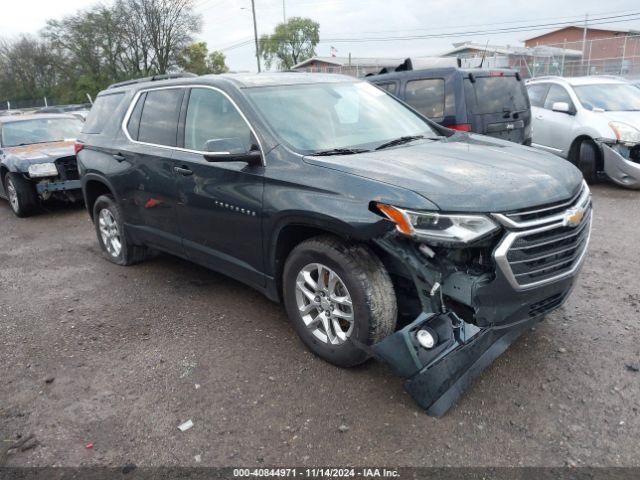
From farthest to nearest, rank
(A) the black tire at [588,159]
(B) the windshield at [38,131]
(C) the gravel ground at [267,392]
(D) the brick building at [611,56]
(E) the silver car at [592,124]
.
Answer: (D) the brick building at [611,56] < (B) the windshield at [38,131] < (A) the black tire at [588,159] < (E) the silver car at [592,124] < (C) the gravel ground at [267,392]

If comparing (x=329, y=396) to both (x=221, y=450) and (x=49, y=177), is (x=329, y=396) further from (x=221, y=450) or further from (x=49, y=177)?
(x=49, y=177)

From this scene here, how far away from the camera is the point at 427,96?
7.59 m

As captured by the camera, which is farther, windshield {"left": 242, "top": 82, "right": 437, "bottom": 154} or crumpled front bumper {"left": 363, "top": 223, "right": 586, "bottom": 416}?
windshield {"left": 242, "top": 82, "right": 437, "bottom": 154}

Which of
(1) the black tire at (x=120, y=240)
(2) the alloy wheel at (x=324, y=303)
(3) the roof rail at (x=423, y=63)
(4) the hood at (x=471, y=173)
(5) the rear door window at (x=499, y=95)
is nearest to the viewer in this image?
(4) the hood at (x=471, y=173)

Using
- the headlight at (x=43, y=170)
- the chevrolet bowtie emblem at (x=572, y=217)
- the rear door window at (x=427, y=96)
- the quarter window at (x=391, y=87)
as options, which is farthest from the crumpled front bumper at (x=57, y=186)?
the chevrolet bowtie emblem at (x=572, y=217)

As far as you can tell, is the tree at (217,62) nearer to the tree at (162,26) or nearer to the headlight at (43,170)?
the tree at (162,26)

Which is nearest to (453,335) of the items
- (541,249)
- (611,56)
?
(541,249)

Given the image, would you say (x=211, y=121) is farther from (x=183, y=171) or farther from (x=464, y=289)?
(x=464, y=289)

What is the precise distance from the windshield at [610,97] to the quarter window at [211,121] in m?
6.96

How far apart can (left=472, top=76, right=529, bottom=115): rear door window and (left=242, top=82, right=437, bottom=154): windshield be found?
3.35 meters

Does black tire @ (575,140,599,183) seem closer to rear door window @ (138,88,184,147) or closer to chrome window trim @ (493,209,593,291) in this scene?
chrome window trim @ (493,209,593,291)

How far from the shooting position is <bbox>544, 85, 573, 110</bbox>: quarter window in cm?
909

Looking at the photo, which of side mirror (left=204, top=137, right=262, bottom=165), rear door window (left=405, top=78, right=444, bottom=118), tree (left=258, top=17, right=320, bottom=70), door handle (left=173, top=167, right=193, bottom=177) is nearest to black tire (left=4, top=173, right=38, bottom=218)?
door handle (left=173, top=167, right=193, bottom=177)

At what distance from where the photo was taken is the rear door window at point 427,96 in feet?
24.5
